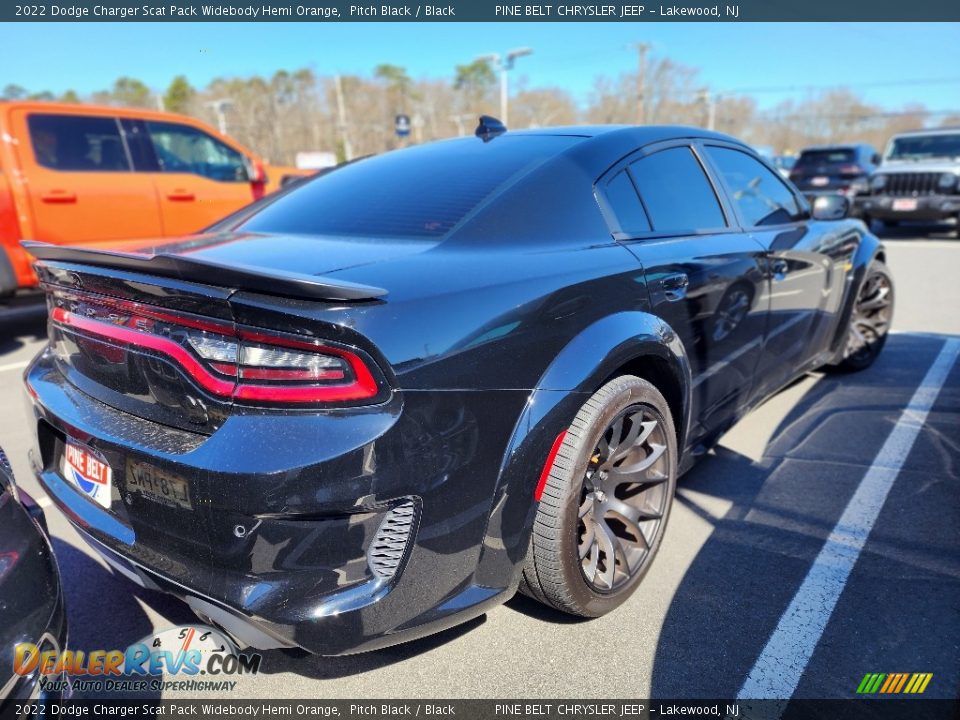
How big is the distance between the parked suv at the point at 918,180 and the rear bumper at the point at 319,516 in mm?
13283

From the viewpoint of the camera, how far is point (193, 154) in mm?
6828

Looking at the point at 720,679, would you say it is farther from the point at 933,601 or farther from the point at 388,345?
the point at 388,345

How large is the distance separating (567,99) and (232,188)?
70.0 metres

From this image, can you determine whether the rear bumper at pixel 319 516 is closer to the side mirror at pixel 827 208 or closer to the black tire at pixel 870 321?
the side mirror at pixel 827 208

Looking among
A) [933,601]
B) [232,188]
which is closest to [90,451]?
[933,601]

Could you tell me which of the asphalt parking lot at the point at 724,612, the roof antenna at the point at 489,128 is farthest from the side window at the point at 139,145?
the roof antenna at the point at 489,128

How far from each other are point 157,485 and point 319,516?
447 mm

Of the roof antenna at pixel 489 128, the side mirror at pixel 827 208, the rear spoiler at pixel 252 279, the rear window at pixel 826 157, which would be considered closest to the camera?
the rear spoiler at pixel 252 279

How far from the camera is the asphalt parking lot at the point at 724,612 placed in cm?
194

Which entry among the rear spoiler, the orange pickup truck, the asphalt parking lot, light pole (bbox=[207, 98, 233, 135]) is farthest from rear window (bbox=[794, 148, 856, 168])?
the rear spoiler

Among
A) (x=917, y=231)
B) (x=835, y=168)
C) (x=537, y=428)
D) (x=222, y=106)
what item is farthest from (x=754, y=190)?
(x=222, y=106)

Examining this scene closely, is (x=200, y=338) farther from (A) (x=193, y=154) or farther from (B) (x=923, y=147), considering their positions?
(B) (x=923, y=147)

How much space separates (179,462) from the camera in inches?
60.2

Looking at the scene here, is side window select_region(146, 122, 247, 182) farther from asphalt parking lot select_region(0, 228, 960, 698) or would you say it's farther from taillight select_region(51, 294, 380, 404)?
taillight select_region(51, 294, 380, 404)
